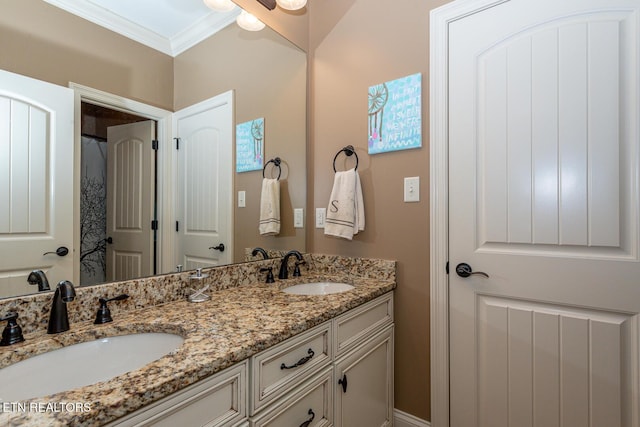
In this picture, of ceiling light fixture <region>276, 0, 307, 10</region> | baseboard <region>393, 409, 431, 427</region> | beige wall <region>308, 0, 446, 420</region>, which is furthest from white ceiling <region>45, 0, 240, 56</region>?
baseboard <region>393, 409, 431, 427</region>

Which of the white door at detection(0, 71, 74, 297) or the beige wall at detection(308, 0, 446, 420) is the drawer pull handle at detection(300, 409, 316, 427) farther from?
the white door at detection(0, 71, 74, 297)

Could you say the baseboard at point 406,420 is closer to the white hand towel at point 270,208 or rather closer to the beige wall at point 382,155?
the beige wall at point 382,155

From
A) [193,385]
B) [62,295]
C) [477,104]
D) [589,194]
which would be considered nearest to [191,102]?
[62,295]

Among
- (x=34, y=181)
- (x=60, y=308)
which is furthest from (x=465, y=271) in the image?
(x=34, y=181)

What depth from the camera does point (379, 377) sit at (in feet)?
4.75

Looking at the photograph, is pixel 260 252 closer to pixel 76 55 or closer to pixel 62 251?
pixel 62 251

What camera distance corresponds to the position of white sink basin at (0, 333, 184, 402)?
2.34 feet

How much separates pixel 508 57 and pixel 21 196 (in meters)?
1.80

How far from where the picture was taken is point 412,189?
1.53 metres

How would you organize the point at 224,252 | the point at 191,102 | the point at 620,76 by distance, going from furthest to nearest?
the point at 224,252 < the point at 191,102 < the point at 620,76

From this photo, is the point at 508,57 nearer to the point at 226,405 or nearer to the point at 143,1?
the point at 143,1

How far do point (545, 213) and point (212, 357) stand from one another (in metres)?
1.29

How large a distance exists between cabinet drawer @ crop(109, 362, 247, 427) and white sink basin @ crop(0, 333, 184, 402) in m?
0.23

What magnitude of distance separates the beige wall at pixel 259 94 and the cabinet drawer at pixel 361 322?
0.61m
